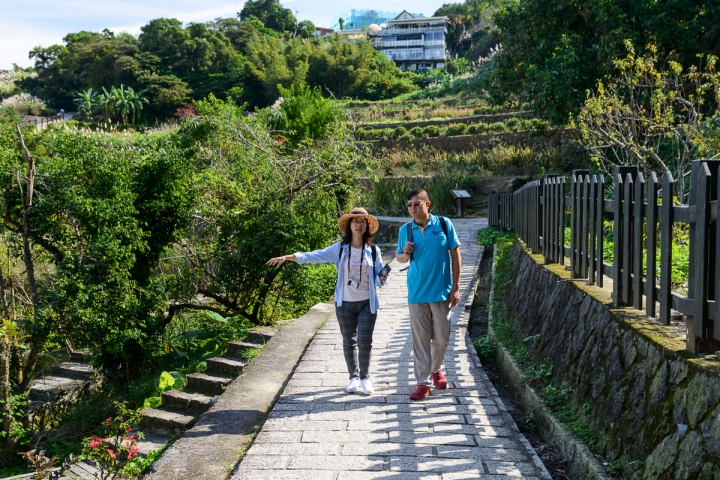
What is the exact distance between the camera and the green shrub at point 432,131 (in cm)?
3397

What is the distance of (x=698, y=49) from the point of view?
1541cm

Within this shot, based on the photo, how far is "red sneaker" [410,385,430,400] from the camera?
5.68 metres

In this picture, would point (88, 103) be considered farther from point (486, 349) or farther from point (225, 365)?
point (486, 349)

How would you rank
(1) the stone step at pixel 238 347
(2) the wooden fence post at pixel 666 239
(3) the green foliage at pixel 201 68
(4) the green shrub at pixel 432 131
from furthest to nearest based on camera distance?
(3) the green foliage at pixel 201 68, (4) the green shrub at pixel 432 131, (1) the stone step at pixel 238 347, (2) the wooden fence post at pixel 666 239

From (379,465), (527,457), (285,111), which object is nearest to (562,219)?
(527,457)

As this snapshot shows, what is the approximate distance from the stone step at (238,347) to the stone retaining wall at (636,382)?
478cm

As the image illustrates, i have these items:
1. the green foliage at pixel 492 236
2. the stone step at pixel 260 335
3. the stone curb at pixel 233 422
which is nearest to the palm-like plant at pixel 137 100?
the green foliage at pixel 492 236

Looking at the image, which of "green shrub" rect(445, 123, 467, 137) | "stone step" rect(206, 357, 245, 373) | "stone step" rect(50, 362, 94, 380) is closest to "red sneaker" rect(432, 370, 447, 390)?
"stone step" rect(206, 357, 245, 373)

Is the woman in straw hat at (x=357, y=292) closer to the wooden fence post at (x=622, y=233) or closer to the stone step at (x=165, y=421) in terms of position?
the wooden fence post at (x=622, y=233)

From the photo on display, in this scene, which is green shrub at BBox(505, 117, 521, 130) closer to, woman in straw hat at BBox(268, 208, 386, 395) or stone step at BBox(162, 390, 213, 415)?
stone step at BBox(162, 390, 213, 415)

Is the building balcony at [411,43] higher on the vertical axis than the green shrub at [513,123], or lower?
higher

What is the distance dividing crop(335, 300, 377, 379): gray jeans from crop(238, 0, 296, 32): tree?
3725 inches

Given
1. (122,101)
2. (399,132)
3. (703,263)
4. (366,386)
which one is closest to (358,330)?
(366,386)

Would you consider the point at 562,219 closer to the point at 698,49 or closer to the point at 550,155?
the point at 698,49
